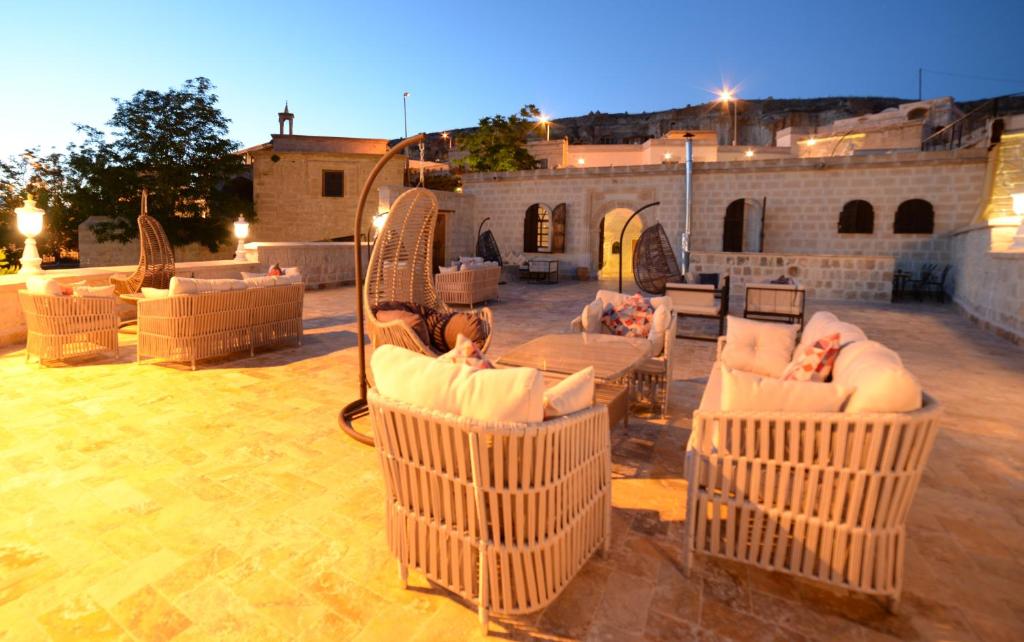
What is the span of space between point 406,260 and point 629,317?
6.48 feet

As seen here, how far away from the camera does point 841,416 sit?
5.59 feet

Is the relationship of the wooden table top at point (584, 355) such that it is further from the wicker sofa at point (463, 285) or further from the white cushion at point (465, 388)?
the wicker sofa at point (463, 285)

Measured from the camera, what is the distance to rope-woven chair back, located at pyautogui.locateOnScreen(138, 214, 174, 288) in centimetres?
652

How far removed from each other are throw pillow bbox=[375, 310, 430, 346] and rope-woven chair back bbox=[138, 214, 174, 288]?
422cm

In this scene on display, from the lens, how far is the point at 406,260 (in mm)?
4668

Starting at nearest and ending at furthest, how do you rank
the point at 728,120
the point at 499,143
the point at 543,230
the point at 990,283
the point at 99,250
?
1. the point at 990,283
2. the point at 543,230
3. the point at 99,250
4. the point at 499,143
5. the point at 728,120

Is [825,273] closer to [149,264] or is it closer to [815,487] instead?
[815,487]

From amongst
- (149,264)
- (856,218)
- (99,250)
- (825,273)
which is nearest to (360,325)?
(149,264)

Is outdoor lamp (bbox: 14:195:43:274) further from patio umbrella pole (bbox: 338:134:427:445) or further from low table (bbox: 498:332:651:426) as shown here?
low table (bbox: 498:332:651:426)

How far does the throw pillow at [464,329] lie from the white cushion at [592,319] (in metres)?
0.85

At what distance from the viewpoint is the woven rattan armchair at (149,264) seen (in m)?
6.48

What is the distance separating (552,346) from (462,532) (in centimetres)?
217

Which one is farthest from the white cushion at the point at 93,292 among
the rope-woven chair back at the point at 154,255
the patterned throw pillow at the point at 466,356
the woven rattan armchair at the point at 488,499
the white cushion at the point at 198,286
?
the woven rattan armchair at the point at 488,499

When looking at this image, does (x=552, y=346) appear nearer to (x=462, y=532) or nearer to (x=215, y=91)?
(x=462, y=532)
